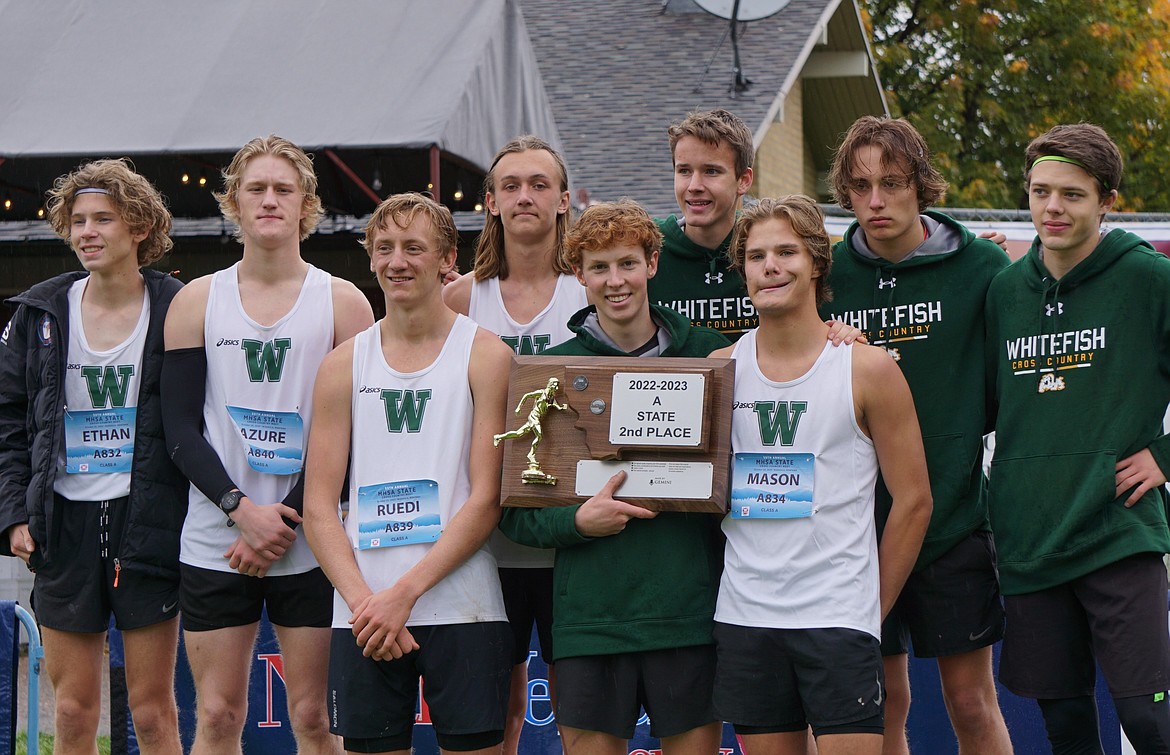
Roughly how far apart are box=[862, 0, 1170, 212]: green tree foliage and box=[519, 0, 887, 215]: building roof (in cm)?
688

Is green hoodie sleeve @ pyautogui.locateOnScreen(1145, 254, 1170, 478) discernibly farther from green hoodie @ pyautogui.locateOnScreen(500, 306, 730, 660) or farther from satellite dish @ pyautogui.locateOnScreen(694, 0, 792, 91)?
satellite dish @ pyautogui.locateOnScreen(694, 0, 792, 91)

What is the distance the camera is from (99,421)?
14.8 feet

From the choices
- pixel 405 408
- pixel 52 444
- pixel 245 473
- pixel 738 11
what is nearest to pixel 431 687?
pixel 405 408

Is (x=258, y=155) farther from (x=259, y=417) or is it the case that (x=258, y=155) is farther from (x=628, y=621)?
(x=628, y=621)

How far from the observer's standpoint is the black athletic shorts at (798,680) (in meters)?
3.68

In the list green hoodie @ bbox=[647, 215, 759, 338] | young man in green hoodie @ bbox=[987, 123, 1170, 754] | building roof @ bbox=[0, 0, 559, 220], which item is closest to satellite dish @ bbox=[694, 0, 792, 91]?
building roof @ bbox=[0, 0, 559, 220]

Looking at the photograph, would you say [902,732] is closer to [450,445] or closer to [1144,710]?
[1144,710]

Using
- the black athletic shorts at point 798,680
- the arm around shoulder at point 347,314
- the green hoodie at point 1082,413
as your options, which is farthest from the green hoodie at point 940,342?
the arm around shoulder at point 347,314

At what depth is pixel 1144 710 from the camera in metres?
3.84

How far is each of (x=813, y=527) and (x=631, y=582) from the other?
1.76 ft

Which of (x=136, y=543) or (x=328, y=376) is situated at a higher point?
(x=328, y=376)

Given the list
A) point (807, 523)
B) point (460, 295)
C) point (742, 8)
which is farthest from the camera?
point (742, 8)

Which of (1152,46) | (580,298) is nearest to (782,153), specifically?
(1152,46)

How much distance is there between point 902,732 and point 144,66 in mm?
7753
